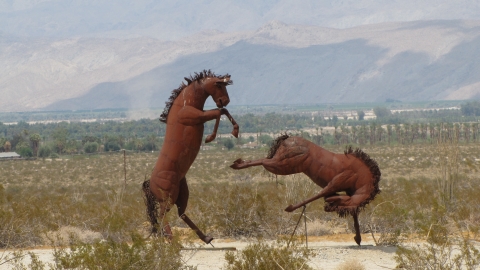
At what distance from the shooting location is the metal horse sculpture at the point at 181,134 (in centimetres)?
1456

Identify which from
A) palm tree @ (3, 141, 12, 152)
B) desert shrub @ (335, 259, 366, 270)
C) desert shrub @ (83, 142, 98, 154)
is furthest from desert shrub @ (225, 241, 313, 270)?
palm tree @ (3, 141, 12, 152)

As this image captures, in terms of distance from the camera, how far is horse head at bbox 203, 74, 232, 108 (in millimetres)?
14594

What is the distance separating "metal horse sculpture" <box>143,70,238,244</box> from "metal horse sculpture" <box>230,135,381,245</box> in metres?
0.88

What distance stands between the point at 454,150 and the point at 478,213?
1.90 m

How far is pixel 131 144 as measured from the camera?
94.6m

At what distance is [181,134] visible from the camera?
14.6 m

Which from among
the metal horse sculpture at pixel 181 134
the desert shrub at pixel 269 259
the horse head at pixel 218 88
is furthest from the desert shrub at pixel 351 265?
the horse head at pixel 218 88

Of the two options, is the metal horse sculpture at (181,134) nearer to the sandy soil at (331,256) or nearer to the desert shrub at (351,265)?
the sandy soil at (331,256)

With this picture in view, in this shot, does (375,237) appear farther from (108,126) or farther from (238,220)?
(108,126)

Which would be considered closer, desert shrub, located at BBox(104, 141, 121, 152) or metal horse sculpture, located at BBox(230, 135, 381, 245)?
metal horse sculpture, located at BBox(230, 135, 381, 245)

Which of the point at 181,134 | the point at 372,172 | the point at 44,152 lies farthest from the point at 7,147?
the point at 372,172

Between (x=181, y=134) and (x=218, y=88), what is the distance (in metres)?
1.00

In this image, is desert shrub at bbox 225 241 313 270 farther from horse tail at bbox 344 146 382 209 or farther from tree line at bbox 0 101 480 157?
tree line at bbox 0 101 480 157

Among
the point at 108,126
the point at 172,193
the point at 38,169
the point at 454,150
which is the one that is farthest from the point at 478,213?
the point at 108,126
